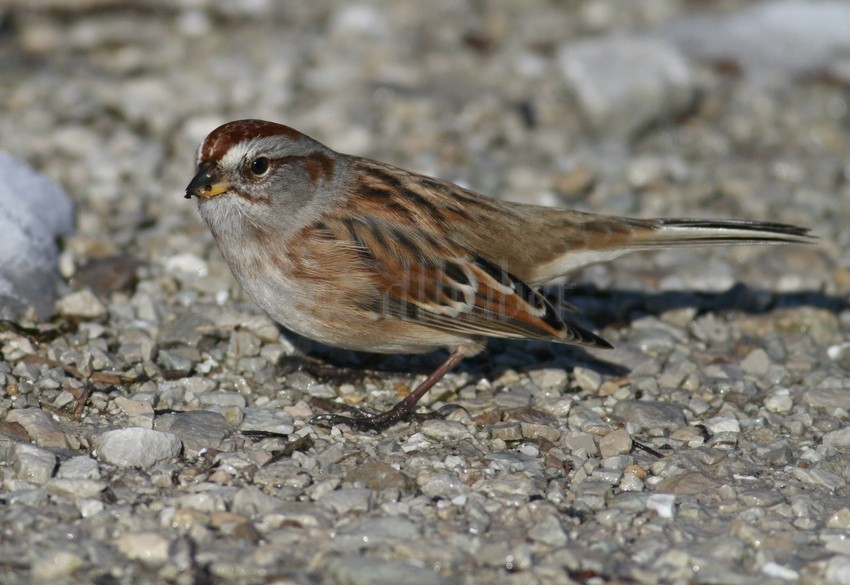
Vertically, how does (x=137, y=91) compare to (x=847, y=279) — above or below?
above

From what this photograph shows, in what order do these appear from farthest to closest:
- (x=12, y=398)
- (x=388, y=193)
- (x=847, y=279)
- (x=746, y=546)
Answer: (x=847, y=279)
(x=388, y=193)
(x=12, y=398)
(x=746, y=546)

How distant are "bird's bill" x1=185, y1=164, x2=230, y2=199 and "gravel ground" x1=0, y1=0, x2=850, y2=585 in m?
1.02

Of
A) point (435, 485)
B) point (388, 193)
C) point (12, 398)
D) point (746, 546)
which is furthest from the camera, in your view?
point (388, 193)

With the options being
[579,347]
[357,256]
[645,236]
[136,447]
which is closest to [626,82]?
[645,236]

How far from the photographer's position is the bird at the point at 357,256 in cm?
541

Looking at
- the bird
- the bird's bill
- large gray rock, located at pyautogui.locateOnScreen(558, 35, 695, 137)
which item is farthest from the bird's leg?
large gray rock, located at pyautogui.locateOnScreen(558, 35, 695, 137)

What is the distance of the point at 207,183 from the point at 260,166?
30cm

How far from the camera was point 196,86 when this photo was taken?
29.5ft

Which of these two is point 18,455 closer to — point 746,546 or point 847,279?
point 746,546

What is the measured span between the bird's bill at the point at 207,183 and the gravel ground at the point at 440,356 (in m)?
1.02

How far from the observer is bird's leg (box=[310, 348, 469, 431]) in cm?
545

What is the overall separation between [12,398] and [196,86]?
14.3 ft

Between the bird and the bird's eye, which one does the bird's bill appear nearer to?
the bird

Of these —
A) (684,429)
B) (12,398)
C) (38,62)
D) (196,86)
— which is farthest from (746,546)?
(38,62)
